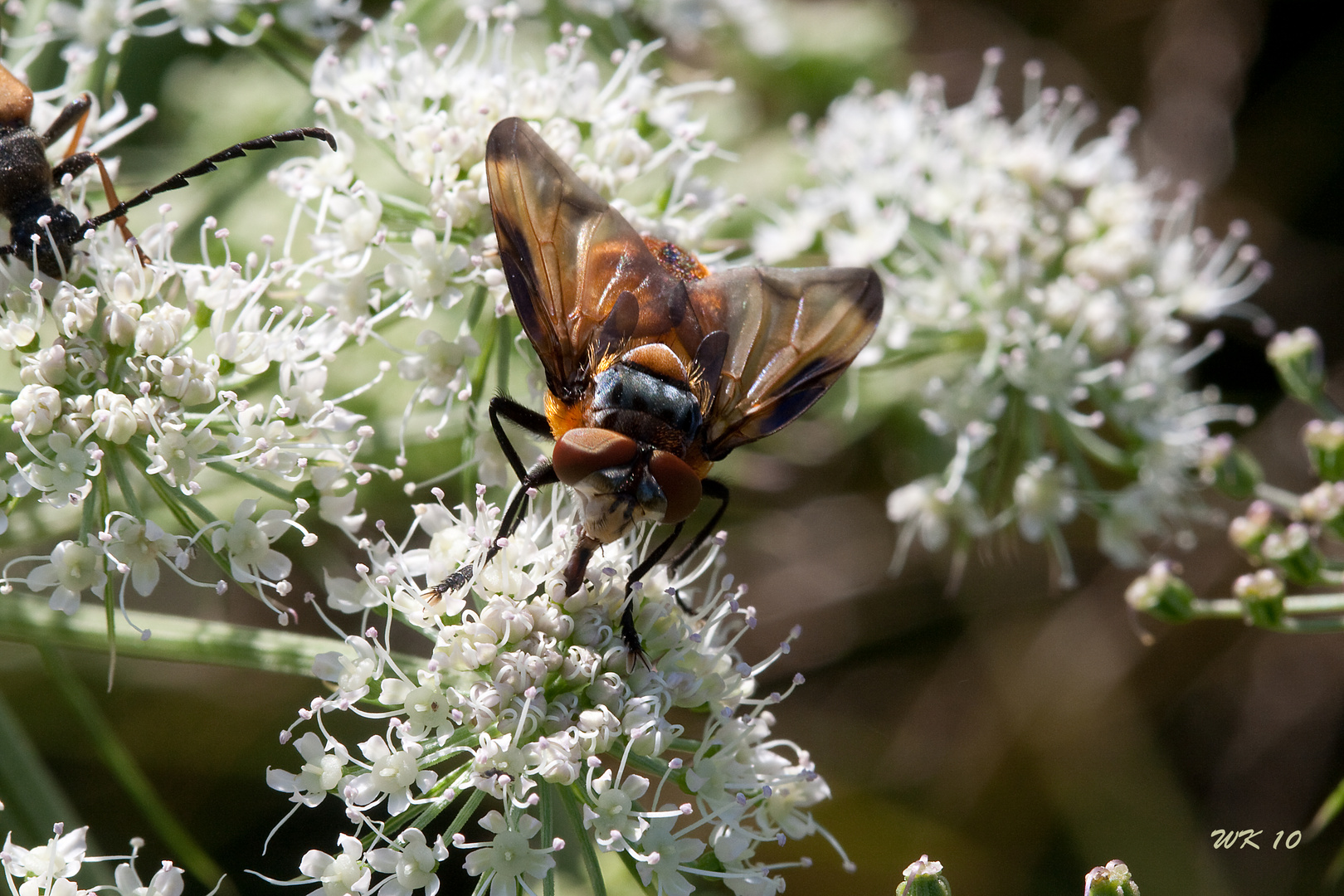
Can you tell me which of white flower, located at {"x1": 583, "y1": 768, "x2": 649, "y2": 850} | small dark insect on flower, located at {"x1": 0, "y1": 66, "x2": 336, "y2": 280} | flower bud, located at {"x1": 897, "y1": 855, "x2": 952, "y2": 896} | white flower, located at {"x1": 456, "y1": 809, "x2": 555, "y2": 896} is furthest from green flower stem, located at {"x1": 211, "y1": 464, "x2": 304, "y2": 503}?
flower bud, located at {"x1": 897, "y1": 855, "x2": 952, "y2": 896}

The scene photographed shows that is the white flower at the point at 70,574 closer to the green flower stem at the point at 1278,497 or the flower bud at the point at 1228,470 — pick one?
the flower bud at the point at 1228,470

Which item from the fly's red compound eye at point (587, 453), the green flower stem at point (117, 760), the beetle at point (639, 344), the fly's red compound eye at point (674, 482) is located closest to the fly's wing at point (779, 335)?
the beetle at point (639, 344)

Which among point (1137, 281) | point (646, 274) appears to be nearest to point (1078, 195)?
point (1137, 281)

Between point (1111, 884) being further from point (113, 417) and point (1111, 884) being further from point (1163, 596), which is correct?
point (113, 417)

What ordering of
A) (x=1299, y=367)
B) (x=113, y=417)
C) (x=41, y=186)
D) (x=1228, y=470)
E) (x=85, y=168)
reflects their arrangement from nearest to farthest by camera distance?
(x=113, y=417)
(x=41, y=186)
(x=85, y=168)
(x=1299, y=367)
(x=1228, y=470)

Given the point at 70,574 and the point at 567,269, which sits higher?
the point at 567,269

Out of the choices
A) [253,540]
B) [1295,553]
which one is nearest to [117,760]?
[253,540]

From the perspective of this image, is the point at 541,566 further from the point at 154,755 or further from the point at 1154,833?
the point at 1154,833
